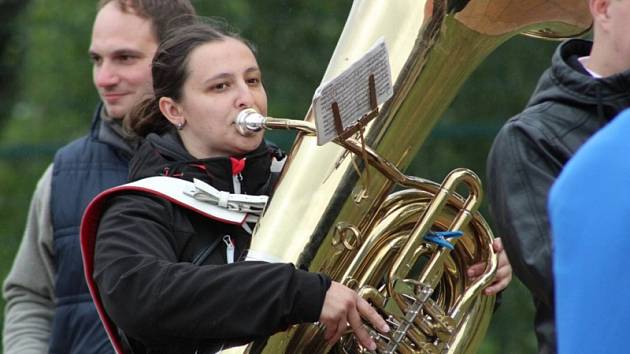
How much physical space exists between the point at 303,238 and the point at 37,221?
117 cm

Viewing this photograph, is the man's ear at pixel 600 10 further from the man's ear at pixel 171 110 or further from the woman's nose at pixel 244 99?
the man's ear at pixel 171 110

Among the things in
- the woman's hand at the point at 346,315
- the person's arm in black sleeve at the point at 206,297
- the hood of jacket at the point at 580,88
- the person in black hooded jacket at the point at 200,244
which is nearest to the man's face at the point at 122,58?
the person in black hooded jacket at the point at 200,244

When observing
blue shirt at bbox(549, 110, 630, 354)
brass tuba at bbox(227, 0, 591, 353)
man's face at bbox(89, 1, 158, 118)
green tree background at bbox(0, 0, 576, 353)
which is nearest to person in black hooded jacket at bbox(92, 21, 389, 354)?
brass tuba at bbox(227, 0, 591, 353)

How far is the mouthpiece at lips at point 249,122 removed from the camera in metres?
3.34

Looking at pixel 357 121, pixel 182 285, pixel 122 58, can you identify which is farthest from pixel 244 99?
pixel 122 58

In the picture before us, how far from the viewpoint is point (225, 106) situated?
3.42 meters

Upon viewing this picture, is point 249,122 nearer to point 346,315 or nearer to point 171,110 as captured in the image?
point 171,110

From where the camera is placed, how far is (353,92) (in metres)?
3.11

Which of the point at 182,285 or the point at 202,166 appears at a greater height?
the point at 202,166

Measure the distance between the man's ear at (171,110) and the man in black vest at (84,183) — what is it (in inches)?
16.7

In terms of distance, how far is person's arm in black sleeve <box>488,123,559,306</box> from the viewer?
105 inches

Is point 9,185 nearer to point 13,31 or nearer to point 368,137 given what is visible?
point 13,31

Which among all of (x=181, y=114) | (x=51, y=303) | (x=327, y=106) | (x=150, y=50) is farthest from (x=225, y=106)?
(x=51, y=303)

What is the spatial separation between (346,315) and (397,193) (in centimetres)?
38
